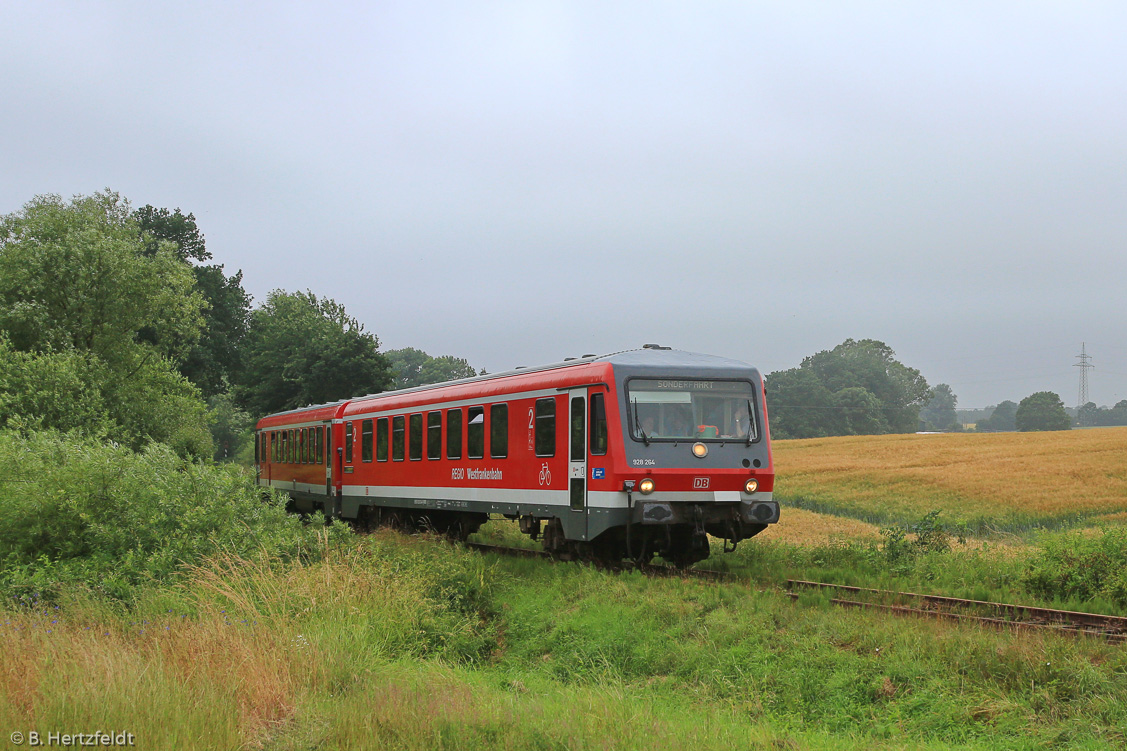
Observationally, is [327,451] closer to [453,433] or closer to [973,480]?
[453,433]

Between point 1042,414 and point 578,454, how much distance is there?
104884mm

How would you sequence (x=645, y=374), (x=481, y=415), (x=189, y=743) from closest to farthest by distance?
(x=189, y=743)
(x=645, y=374)
(x=481, y=415)

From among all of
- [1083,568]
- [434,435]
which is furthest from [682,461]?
[434,435]

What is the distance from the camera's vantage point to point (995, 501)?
27094 millimetres

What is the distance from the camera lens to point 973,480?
31500 millimetres

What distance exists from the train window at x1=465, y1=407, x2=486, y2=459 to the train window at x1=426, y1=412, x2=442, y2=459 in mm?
1301

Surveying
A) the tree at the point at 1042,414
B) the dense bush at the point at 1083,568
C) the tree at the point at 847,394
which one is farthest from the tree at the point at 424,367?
the dense bush at the point at 1083,568

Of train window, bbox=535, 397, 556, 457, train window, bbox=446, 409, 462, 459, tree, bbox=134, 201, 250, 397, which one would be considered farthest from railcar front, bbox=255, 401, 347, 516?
tree, bbox=134, 201, 250, 397

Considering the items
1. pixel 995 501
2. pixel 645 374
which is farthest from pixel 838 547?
pixel 995 501

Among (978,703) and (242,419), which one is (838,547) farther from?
(242,419)

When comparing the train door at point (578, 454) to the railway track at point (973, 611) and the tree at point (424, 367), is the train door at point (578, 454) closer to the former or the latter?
the railway track at point (973, 611)

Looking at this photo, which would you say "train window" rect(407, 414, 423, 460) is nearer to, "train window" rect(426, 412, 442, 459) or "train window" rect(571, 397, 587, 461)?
"train window" rect(426, 412, 442, 459)

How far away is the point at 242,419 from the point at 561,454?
9265 centimetres

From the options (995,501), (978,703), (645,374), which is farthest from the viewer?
(995,501)
